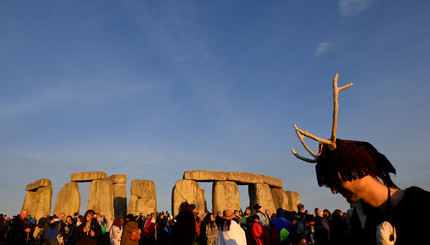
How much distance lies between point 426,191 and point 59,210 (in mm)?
24909

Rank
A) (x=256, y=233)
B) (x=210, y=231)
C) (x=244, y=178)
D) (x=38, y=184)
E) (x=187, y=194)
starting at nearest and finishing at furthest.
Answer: (x=256, y=233) < (x=210, y=231) < (x=187, y=194) < (x=244, y=178) < (x=38, y=184)

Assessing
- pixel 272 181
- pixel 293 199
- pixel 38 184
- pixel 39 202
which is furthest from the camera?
pixel 293 199

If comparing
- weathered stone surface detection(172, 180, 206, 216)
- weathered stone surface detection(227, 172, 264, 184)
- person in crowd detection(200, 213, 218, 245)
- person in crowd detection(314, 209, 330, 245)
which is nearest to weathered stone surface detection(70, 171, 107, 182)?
weathered stone surface detection(172, 180, 206, 216)

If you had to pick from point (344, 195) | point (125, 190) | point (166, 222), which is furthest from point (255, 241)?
point (125, 190)

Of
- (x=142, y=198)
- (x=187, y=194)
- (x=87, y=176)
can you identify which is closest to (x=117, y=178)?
(x=87, y=176)

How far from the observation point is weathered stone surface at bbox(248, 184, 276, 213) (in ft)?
80.5

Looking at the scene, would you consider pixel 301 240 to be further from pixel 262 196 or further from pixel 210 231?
pixel 262 196

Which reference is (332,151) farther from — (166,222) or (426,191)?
(166,222)

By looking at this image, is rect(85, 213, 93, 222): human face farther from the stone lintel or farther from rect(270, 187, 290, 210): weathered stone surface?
rect(270, 187, 290, 210): weathered stone surface

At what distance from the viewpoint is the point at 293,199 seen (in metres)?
28.6

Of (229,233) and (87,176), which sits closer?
(229,233)

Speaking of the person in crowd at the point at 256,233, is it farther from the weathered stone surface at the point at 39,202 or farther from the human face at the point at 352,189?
the weathered stone surface at the point at 39,202

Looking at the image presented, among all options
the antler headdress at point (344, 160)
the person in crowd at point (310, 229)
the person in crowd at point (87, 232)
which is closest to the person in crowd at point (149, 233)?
the person in crowd at point (87, 232)

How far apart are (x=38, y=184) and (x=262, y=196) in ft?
56.6
